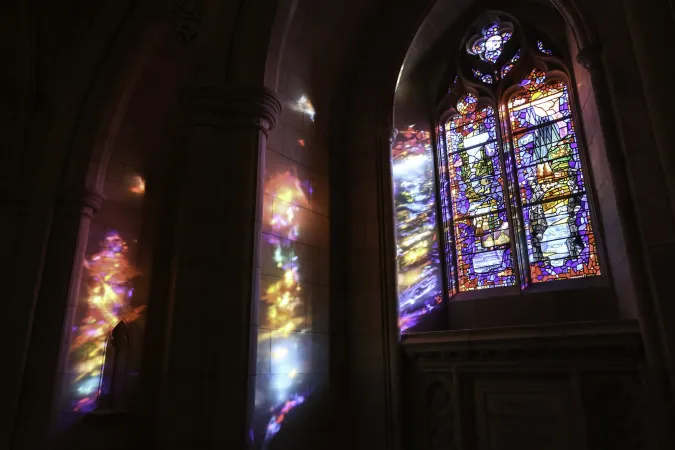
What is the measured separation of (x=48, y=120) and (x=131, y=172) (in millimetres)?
1069

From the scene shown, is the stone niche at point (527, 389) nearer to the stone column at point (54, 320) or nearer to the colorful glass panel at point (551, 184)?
the colorful glass panel at point (551, 184)

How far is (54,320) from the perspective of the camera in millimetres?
4324

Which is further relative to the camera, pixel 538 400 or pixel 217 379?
pixel 538 400

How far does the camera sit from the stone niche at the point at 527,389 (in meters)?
3.36

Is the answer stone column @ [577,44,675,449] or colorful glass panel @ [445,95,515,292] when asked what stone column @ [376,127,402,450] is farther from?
stone column @ [577,44,675,449]

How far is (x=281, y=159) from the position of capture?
4402 millimetres

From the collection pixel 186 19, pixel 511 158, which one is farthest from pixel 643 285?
pixel 186 19

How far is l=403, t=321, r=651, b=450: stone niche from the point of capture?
3357 mm

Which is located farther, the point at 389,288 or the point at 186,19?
the point at 389,288

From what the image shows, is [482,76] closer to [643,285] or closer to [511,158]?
[511,158]

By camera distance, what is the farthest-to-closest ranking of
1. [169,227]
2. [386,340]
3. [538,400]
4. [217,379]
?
[169,227] < [386,340] < [538,400] < [217,379]

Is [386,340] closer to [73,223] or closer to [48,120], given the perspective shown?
[73,223]

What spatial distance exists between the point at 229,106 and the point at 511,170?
3.43 meters

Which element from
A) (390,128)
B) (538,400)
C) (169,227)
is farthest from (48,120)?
(538,400)
